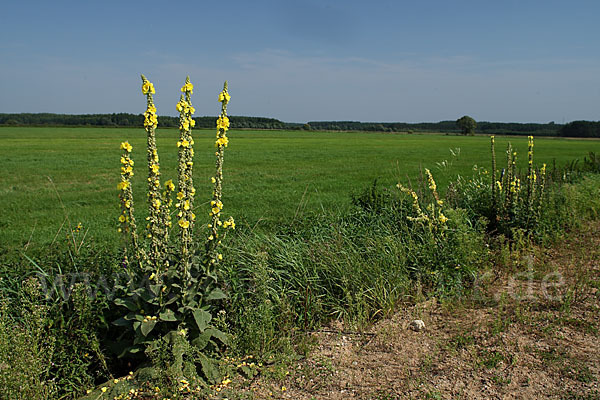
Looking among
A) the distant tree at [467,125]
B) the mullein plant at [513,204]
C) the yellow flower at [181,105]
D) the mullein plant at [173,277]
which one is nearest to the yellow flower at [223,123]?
the mullein plant at [173,277]

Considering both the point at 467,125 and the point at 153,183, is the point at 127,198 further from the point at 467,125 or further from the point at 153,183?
the point at 467,125

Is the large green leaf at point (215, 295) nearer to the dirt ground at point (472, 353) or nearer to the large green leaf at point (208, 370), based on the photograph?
the large green leaf at point (208, 370)

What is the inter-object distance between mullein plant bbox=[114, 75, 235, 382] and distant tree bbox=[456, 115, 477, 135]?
100557mm

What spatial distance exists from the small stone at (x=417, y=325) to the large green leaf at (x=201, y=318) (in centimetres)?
187

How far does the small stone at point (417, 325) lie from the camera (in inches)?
153

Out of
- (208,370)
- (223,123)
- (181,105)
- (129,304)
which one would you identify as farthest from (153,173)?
(208,370)

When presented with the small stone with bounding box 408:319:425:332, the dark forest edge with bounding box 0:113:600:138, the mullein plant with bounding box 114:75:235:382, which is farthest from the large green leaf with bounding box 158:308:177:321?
the dark forest edge with bounding box 0:113:600:138

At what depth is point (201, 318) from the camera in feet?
9.94

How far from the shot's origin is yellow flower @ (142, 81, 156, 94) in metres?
2.89

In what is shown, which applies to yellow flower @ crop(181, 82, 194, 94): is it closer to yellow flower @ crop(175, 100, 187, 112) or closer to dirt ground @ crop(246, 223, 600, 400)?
yellow flower @ crop(175, 100, 187, 112)

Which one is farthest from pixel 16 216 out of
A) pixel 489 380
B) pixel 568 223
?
pixel 568 223

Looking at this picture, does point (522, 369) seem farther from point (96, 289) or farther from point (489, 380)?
point (96, 289)

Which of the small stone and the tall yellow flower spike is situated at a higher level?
the tall yellow flower spike

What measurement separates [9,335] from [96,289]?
65cm
